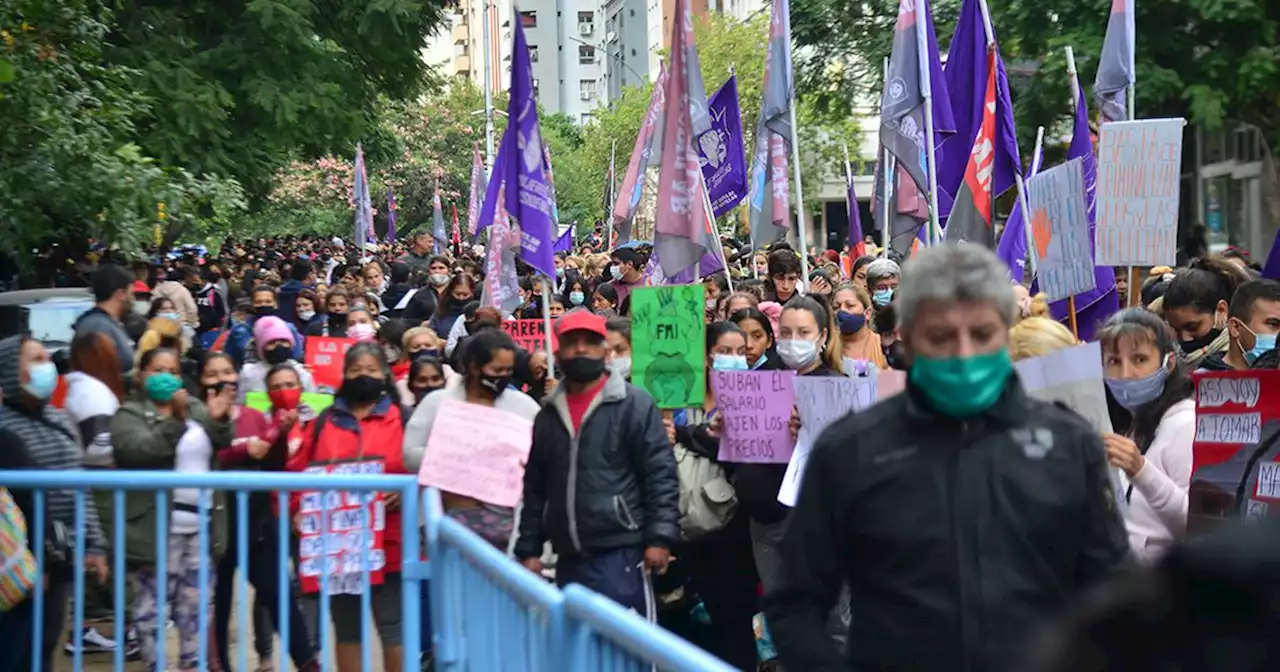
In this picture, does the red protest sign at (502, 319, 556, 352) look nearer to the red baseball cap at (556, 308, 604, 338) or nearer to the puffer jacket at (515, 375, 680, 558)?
the red baseball cap at (556, 308, 604, 338)

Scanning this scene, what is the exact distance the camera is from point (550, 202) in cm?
1037

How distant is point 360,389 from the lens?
24.3ft

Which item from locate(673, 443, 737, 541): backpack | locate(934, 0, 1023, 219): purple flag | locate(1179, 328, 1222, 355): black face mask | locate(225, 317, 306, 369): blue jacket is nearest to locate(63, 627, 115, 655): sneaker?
locate(673, 443, 737, 541): backpack

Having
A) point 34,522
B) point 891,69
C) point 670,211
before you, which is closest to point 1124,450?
point 34,522

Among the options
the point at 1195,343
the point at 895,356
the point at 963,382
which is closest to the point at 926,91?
the point at 1195,343

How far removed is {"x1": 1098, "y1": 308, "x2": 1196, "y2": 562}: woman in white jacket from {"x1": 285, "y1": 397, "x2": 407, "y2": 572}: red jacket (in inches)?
116

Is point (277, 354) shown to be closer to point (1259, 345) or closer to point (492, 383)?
point (492, 383)

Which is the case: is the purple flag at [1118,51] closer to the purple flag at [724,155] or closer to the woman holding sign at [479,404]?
the purple flag at [724,155]

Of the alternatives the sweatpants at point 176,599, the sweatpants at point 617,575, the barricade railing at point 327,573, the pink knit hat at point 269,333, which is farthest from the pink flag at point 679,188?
the sweatpants at point 176,599

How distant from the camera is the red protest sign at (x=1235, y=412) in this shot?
502cm

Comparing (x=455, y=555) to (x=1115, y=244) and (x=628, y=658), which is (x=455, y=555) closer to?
(x=628, y=658)

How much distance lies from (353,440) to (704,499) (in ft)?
4.80

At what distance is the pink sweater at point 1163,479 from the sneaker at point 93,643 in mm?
3488

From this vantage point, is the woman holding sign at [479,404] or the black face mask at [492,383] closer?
the woman holding sign at [479,404]
